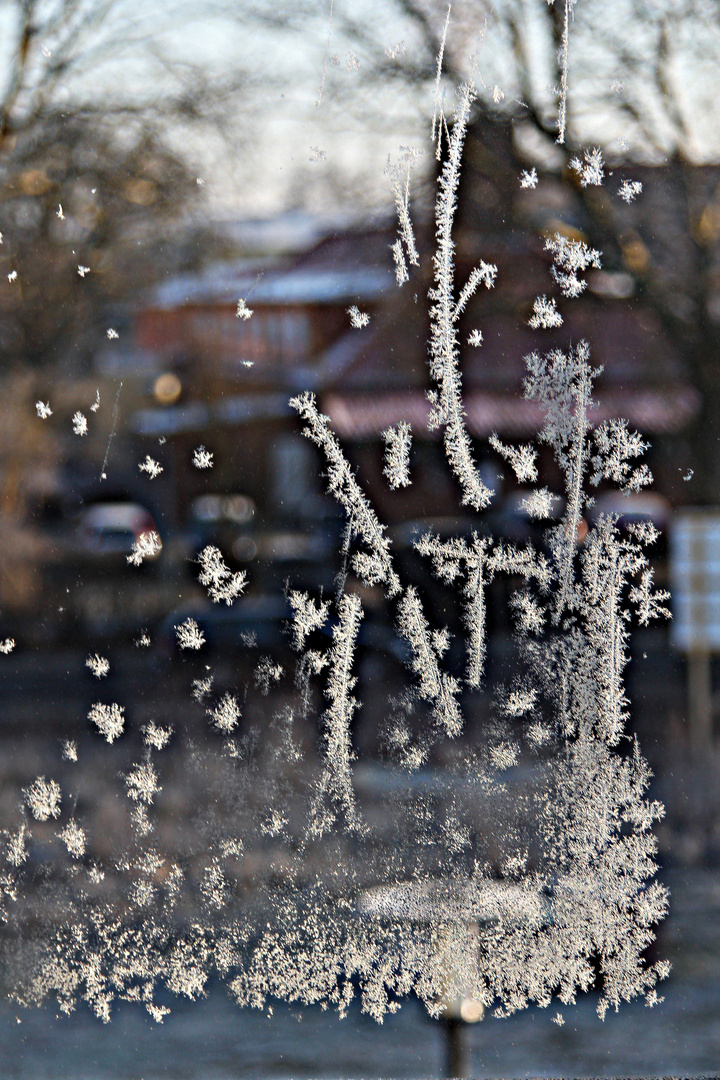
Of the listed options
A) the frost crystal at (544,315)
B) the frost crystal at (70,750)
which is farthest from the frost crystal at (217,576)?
the frost crystal at (544,315)

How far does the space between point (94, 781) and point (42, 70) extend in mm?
1306

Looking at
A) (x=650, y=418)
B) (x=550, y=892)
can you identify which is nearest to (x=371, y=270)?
(x=650, y=418)

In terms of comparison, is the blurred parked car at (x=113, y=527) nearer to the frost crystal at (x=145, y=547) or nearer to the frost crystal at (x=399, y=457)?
the frost crystal at (x=145, y=547)

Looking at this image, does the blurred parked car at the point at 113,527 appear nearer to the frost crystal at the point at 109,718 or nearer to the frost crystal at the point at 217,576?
the frost crystal at the point at 217,576

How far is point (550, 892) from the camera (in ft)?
5.47

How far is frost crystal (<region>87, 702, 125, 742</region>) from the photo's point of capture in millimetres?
1660

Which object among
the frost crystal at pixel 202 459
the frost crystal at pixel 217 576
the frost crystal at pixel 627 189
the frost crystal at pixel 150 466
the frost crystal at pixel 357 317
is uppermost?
the frost crystal at pixel 627 189

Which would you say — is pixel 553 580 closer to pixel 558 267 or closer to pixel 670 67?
pixel 558 267

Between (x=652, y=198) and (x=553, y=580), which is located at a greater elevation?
(x=652, y=198)

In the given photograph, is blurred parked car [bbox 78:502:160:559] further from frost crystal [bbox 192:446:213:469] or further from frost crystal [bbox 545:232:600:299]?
frost crystal [bbox 545:232:600:299]

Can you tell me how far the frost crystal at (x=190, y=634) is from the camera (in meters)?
1.65

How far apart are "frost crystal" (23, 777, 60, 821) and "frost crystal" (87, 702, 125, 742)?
145mm

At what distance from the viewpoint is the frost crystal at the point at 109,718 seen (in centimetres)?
166

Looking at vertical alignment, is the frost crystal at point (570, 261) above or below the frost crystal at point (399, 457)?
above
